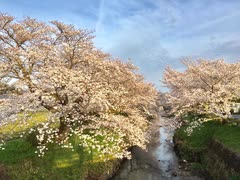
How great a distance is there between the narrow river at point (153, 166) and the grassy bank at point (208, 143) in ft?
5.21

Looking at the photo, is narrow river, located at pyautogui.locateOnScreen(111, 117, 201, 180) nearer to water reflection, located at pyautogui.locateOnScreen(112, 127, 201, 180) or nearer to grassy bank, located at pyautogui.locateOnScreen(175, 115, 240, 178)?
water reflection, located at pyautogui.locateOnScreen(112, 127, 201, 180)

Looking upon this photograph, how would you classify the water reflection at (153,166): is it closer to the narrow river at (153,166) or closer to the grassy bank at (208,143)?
the narrow river at (153,166)

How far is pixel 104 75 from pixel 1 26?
399 inches

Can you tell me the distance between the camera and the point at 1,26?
24.1 m

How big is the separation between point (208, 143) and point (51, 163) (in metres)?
16.6

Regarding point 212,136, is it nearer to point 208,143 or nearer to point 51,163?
point 208,143

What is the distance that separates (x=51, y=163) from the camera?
22453 mm

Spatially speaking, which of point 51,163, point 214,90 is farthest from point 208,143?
point 51,163

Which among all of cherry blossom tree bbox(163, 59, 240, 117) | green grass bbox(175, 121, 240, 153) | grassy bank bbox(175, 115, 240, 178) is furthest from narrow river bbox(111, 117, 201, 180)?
cherry blossom tree bbox(163, 59, 240, 117)

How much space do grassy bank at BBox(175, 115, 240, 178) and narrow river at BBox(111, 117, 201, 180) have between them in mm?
1586

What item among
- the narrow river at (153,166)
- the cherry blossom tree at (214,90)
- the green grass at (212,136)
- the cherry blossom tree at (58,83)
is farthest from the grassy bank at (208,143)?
the cherry blossom tree at (58,83)

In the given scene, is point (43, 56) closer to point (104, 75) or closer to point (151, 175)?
point (104, 75)

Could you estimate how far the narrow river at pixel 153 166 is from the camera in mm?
25859

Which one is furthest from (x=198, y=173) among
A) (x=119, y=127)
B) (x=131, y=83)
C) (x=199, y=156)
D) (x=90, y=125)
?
(x=131, y=83)
